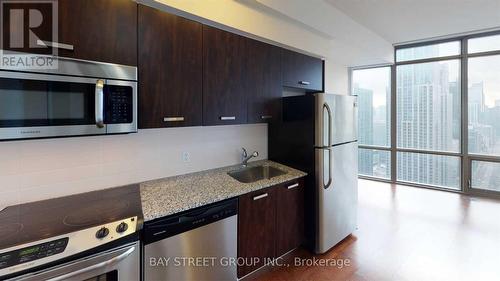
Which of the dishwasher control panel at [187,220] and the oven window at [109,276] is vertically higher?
the dishwasher control panel at [187,220]

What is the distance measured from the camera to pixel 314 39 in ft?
10.3

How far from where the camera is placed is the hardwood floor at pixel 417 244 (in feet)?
8.05

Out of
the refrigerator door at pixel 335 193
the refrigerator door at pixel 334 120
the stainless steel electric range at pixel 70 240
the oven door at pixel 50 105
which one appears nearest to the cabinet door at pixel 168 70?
the oven door at pixel 50 105

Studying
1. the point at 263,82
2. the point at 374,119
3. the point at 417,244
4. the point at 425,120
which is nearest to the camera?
the point at 263,82

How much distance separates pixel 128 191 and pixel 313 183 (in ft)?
6.00

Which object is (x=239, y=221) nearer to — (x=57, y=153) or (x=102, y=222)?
(x=102, y=222)

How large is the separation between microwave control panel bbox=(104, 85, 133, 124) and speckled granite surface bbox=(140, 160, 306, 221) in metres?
0.59

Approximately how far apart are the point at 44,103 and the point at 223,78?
131 centimetres

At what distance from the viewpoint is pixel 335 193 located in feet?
9.50

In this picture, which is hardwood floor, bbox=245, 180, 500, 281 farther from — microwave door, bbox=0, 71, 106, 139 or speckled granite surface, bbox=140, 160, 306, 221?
microwave door, bbox=0, 71, 106, 139

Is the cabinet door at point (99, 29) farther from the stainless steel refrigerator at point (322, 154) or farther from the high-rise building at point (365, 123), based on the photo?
the high-rise building at point (365, 123)

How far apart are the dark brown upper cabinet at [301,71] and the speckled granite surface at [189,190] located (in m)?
1.12

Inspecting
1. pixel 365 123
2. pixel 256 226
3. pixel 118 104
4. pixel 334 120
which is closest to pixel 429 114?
pixel 365 123

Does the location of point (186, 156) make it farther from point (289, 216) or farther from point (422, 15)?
point (422, 15)
